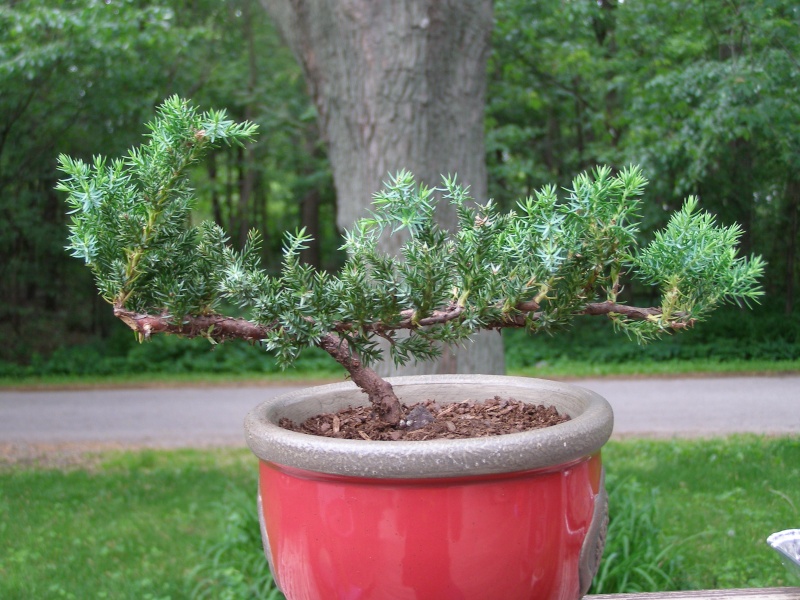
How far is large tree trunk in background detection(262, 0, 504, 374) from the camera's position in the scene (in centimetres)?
310

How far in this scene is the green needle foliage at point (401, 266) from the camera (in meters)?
1.29

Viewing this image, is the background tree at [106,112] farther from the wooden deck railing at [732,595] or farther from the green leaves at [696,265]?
the wooden deck railing at [732,595]

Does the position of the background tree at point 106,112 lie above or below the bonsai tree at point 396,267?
above

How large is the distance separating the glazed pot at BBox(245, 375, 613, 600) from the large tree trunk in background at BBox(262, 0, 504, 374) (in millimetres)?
1748

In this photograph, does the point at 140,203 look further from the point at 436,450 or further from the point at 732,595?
the point at 732,595

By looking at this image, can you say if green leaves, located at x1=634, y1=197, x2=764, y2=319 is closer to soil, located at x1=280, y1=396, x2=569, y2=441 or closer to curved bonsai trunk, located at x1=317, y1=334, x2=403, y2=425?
soil, located at x1=280, y1=396, x2=569, y2=441

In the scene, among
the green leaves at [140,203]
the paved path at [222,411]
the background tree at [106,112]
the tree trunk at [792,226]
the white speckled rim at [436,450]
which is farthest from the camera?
the background tree at [106,112]

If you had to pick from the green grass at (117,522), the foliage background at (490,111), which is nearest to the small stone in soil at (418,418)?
the green grass at (117,522)

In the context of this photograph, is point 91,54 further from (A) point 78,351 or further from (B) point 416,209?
(B) point 416,209

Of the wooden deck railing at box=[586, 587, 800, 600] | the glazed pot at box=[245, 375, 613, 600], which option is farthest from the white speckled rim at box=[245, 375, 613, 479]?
the wooden deck railing at box=[586, 587, 800, 600]

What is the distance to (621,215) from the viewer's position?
1.31 metres

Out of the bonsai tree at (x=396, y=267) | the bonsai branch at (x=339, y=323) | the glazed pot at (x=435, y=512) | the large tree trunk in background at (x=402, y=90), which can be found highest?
the large tree trunk in background at (x=402, y=90)

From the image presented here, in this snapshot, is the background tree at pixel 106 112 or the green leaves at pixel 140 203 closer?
the green leaves at pixel 140 203

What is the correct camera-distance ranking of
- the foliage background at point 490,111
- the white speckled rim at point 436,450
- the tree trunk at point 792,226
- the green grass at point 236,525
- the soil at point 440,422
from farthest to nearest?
1. the foliage background at point 490,111
2. the tree trunk at point 792,226
3. the green grass at point 236,525
4. the soil at point 440,422
5. the white speckled rim at point 436,450
